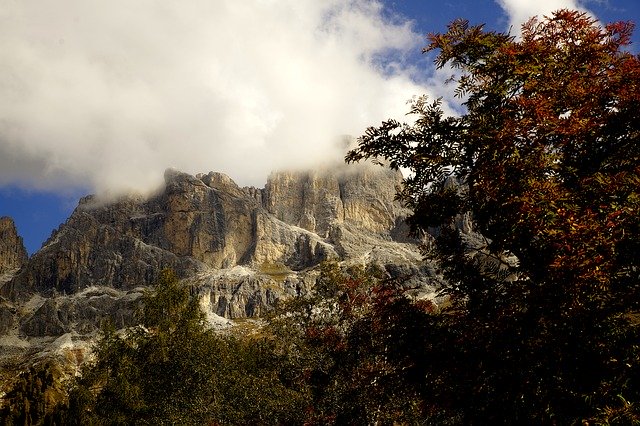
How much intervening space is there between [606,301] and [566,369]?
1149mm

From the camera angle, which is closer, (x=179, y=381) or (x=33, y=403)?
(x=33, y=403)

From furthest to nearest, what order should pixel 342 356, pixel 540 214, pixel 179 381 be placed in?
pixel 179 381
pixel 342 356
pixel 540 214

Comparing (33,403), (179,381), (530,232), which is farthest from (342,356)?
(530,232)

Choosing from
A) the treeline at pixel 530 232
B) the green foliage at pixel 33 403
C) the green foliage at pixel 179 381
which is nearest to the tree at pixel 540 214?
the treeline at pixel 530 232

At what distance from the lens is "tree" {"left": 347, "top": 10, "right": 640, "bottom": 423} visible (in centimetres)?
679

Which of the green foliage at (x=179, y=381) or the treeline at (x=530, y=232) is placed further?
the green foliage at (x=179, y=381)

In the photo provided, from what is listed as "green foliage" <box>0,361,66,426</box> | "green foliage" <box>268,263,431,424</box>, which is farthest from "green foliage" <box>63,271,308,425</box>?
"green foliage" <box>268,263,431,424</box>

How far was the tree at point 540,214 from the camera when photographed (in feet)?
22.3

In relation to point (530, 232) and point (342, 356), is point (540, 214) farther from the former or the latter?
point (342, 356)

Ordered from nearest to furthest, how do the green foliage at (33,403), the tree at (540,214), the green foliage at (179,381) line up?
1. the tree at (540,214)
2. the green foliage at (33,403)
3. the green foliage at (179,381)

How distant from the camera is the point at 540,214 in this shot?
7176 mm

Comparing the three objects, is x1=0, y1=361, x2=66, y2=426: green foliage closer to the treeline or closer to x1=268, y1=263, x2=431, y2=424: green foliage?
x1=268, y1=263, x2=431, y2=424: green foliage

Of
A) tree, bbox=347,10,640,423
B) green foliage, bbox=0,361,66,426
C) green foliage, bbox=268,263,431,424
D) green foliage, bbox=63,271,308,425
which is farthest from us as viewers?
green foliage, bbox=63,271,308,425

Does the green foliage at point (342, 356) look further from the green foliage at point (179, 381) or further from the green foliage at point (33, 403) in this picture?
the green foliage at point (33, 403)
